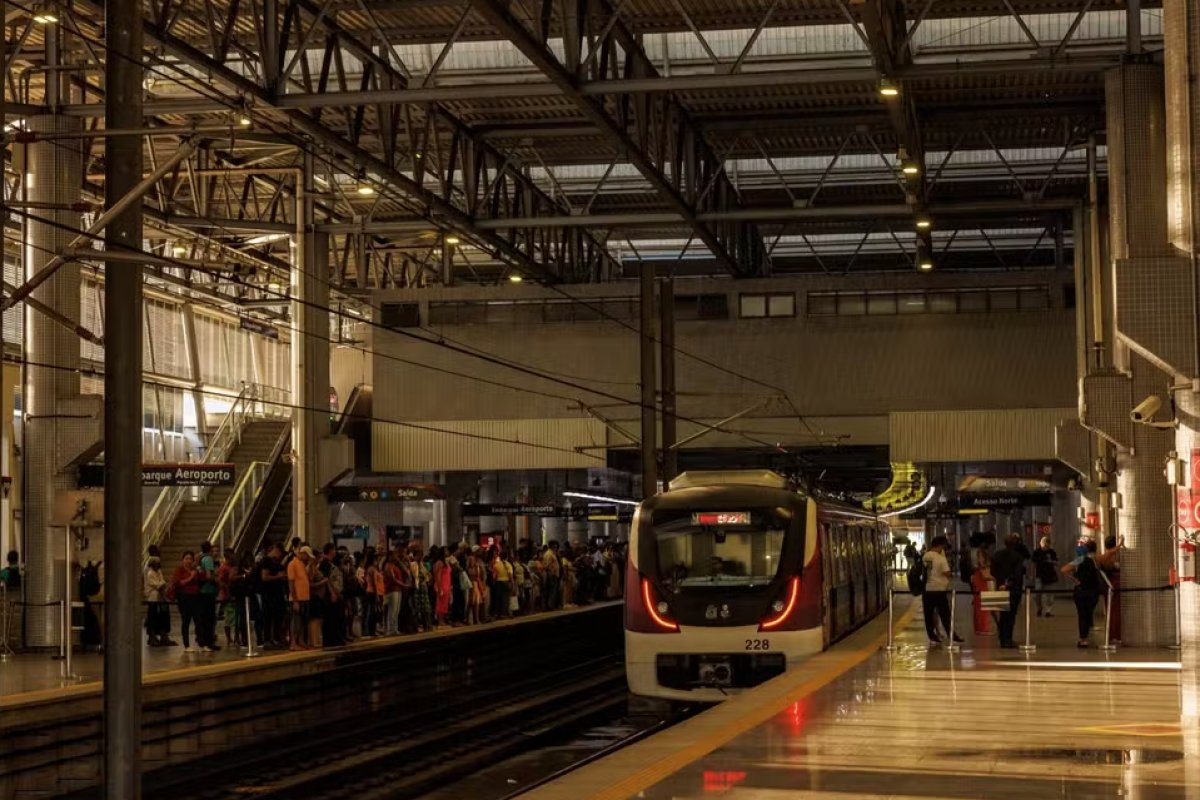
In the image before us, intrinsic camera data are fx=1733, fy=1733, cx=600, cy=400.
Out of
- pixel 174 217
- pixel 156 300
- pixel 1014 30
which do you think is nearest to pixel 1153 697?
pixel 1014 30

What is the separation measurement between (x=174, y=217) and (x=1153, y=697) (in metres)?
23.4

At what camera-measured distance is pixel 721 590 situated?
1950 cm

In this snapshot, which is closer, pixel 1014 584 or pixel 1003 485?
pixel 1014 584

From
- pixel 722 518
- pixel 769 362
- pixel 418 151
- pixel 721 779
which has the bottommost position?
pixel 721 779

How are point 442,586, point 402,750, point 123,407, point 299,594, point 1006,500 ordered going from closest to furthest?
1. point 123,407
2. point 402,750
3. point 299,594
4. point 442,586
5. point 1006,500

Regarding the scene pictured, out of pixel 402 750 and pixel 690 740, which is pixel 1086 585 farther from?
pixel 690 740

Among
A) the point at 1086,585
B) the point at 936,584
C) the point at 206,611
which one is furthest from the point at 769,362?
the point at 1086,585

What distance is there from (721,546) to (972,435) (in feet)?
74.4

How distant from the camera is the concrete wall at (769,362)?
137ft

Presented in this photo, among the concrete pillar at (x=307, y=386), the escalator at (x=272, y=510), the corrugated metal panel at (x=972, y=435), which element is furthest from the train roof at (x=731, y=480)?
the corrugated metal panel at (x=972, y=435)

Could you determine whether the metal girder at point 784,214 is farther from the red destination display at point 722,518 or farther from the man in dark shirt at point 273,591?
the red destination display at point 722,518

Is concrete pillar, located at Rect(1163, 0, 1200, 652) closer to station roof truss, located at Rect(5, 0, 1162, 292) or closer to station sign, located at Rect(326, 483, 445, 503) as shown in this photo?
station roof truss, located at Rect(5, 0, 1162, 292)

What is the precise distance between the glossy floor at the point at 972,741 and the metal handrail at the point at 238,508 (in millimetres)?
20413

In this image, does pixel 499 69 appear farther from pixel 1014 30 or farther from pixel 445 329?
pixel 445 329
